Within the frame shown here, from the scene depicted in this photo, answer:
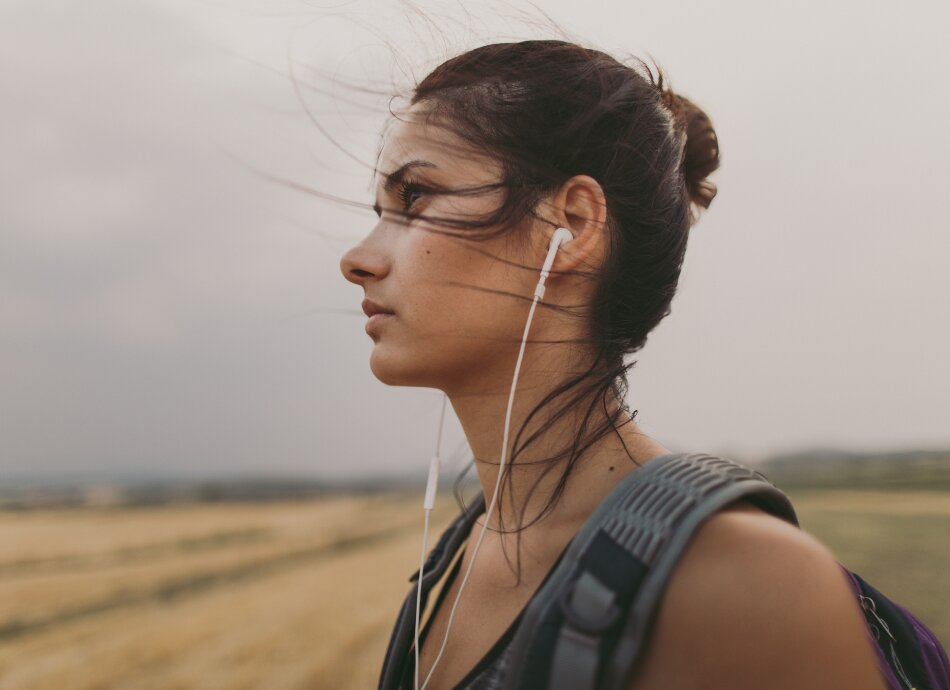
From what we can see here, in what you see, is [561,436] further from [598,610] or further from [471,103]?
[471,103]

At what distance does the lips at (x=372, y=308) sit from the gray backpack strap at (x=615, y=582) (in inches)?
25.3

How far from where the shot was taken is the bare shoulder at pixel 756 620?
1078 mm

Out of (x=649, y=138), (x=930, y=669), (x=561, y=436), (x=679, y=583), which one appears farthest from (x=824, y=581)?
(x=649, y=138)

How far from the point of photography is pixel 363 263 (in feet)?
5.44

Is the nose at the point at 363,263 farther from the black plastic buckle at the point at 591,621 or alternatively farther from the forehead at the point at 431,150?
the black plastic buckle at the point at 591,621

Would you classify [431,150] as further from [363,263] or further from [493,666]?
[493,666]

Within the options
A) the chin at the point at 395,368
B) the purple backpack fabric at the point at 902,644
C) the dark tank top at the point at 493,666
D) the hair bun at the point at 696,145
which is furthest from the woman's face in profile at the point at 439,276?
the purple backpack fabric at the point at 902,644

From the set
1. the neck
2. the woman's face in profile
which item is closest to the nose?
the woman's face in profile

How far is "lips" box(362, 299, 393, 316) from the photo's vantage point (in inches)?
64.6

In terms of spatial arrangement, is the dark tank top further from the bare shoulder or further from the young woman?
the bare shoulder

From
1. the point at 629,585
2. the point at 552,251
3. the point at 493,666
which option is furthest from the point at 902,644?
the point at 552,251

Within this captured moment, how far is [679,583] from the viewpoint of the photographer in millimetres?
1129

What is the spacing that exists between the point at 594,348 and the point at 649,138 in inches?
19.4

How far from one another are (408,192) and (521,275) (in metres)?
0.30
